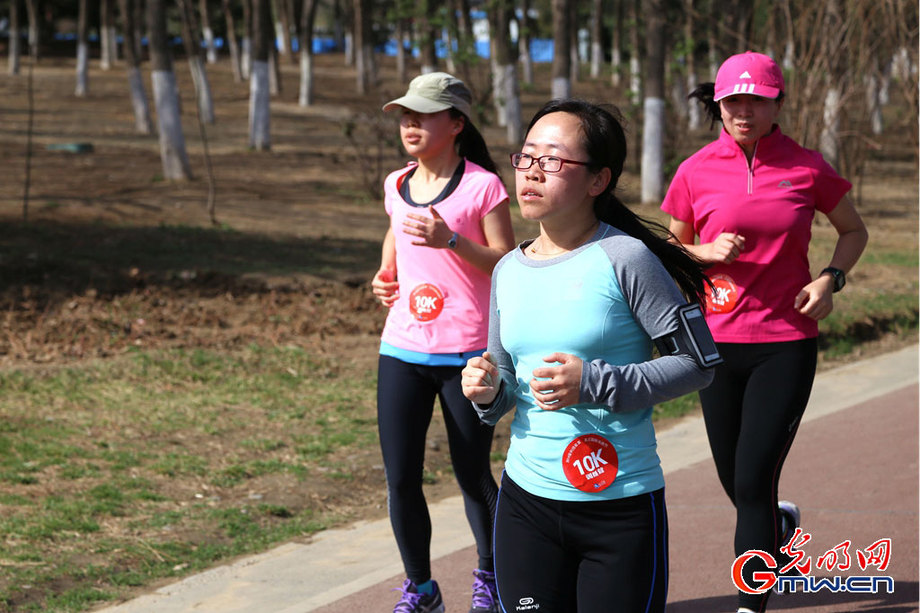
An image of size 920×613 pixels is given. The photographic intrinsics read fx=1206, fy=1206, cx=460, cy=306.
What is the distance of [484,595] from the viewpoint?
4.78 metres

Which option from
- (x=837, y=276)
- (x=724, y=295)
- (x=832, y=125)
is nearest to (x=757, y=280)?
(x=724, y=295)

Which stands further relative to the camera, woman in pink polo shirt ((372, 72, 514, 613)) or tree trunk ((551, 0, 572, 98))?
tree trunk ((551, 0, 572, 98))

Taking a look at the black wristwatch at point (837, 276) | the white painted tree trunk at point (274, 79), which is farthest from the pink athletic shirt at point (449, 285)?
the white painted tree trunk at point (274, 79)

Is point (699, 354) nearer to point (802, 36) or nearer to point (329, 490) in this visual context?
point (329, 490)

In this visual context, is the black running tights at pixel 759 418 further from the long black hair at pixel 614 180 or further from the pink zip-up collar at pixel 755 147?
the long black hair at pixel 614 180

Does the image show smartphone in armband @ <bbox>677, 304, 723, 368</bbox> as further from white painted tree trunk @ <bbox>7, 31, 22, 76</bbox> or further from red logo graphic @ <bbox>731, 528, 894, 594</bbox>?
white painted tree trunk @ <bbox>7, 31, 22, 76</bbox>

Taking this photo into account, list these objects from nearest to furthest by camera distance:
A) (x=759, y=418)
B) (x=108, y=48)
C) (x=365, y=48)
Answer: (x=759, y=418) → (x=365, y=48) → (x=108, y=48)

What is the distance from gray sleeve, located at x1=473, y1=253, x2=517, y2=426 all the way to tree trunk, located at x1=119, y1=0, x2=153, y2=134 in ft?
93.9

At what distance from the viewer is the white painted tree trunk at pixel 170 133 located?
22766 millimetres

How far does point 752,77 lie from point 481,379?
191 cm

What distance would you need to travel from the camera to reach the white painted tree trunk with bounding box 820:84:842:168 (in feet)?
62.0

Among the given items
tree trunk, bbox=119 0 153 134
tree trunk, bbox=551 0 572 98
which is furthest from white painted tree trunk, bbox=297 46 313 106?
tree trunk, bbox=551 0 572 98

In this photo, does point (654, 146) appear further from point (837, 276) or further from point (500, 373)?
point (500, 373)

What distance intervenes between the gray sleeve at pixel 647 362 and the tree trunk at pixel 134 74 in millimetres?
28950
